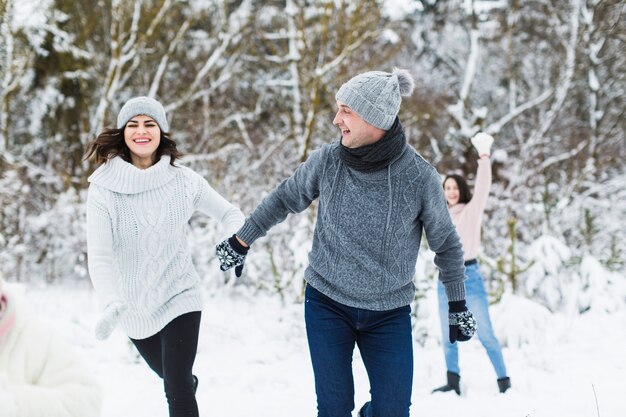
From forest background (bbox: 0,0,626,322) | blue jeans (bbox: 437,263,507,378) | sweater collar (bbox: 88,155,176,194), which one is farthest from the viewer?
forest background (bbox: 0,0,626,322)

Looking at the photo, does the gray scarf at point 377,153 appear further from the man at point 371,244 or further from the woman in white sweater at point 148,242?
the woman in white sweater at point 148,242

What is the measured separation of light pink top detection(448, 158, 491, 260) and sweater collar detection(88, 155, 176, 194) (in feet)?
8.05

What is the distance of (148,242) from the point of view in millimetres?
2850

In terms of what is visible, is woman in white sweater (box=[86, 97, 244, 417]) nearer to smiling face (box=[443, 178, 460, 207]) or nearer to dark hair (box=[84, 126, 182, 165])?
dark hair (box=[84, 126, 182, 165])

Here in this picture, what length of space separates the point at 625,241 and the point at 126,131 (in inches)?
320

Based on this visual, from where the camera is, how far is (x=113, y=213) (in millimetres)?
A: 2783

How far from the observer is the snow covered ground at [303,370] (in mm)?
4168

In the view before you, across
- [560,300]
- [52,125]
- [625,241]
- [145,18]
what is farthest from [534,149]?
[52,125]

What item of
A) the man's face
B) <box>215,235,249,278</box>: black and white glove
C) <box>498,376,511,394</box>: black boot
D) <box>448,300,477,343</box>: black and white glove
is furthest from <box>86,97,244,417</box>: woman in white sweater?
<box>498,376,511,394</box>: black boot

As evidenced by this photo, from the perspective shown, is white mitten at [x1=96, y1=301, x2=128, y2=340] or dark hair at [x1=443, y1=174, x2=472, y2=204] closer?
white mitten at [x1=96, y1=301, x2=128, y2=340]

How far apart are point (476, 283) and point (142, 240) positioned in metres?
2.57

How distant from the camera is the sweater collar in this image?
2.80 metres

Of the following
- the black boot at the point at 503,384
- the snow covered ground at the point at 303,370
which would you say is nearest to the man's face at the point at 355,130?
the snow covered ground at the point at 303,370

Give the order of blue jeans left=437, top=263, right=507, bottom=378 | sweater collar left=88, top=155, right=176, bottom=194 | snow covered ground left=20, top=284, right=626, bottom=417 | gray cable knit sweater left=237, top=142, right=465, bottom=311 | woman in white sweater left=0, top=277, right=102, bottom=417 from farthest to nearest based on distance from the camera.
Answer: blue jeans left=437, top=263, right=507, bottom=378, snow covered ground left=20, top=284, right=626, bottom=417, sweater collar left=88, top=155, right=176, bottom=194, gray cable knit sweater left=237, top=142, right=465, bottom=311, woman in white sweater left=0, top=277, right=102, bottom=417
